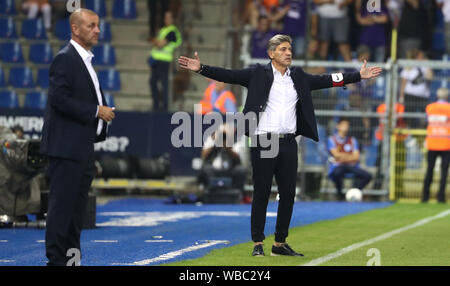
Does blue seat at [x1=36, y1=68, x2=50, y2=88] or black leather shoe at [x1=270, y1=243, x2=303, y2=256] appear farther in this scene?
blue seat at [x1=36, y1=68, x2=50, y2=88]

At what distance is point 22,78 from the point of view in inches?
1071

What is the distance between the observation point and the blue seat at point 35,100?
2608 centimetres

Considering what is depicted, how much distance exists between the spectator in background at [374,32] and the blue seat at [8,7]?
28.8 feet

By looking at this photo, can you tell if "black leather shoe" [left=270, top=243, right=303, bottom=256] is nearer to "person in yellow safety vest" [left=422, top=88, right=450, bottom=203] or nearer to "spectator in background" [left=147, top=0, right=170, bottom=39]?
"person in yellow safety vest" [left=422, top=88, right=450, bottom=203]

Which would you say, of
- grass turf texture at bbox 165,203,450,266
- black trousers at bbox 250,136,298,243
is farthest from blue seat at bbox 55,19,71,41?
black trousers at bbox 250,136,298,243

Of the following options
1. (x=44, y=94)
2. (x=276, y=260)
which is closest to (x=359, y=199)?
(x=44, y=94)

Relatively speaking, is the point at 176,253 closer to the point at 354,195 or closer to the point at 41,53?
the point at 354,195

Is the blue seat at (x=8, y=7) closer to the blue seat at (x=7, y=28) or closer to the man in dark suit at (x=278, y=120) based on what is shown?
the blue seat at (x=7, y=28)

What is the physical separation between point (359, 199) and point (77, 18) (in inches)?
584

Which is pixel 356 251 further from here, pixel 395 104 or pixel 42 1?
pixel 42 1

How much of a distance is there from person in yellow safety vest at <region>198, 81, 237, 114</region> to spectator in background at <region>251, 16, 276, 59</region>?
1.56m

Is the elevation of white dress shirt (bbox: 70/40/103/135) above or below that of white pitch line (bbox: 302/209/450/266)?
above

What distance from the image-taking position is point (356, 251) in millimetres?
11477

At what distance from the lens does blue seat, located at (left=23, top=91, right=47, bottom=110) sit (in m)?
26.1
